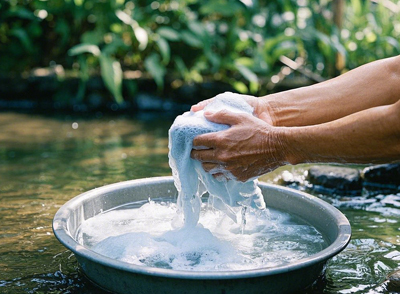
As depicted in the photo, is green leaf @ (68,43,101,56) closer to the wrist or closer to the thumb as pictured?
the thumb

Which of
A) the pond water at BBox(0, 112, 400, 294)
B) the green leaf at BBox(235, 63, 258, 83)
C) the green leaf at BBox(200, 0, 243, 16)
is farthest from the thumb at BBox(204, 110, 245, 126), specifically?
the green leaf at BBox(200, 0, 243, 16)

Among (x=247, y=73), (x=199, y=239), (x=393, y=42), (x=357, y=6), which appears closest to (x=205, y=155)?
(x=199, y=239)

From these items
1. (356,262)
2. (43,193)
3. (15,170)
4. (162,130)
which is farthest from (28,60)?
(356,262)

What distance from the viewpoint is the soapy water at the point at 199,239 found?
7.31 feet

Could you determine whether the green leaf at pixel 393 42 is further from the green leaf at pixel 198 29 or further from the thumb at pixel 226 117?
the thumb at pixel 226 117

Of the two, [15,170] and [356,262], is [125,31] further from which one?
[356,262]

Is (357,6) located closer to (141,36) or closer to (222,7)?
(222,7)

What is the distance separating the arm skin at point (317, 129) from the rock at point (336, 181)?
1.04 m

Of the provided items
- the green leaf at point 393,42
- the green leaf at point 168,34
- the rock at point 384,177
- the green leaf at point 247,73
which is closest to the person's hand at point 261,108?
the rock at point 384,177

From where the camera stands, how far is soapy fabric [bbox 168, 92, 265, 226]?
232cm

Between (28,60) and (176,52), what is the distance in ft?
6.40

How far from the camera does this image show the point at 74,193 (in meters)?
Result: 3.39

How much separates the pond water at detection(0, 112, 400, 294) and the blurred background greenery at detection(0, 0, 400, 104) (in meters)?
0.92

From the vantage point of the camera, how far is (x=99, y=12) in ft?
21.3
